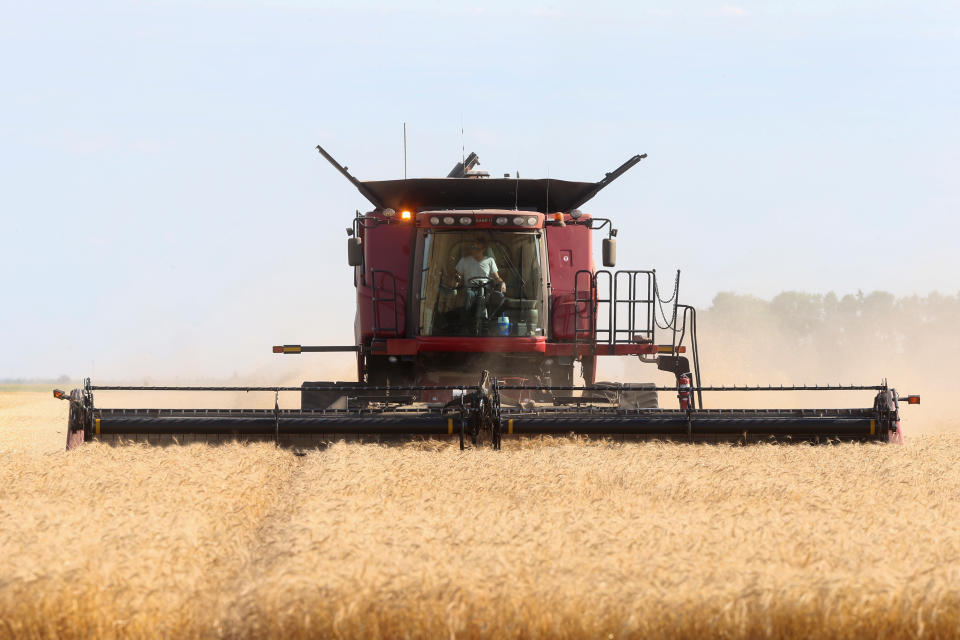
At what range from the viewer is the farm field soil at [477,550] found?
160 inches

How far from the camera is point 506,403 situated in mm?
9734

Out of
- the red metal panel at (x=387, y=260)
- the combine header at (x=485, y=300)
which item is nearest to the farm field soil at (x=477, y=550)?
the combine header at (x=485, y=300)

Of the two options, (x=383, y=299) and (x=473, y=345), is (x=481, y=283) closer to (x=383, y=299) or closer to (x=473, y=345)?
(x=473, y=345)

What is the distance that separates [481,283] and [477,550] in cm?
633

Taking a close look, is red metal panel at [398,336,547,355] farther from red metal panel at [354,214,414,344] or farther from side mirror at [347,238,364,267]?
side mirror at [347,238,364,267]

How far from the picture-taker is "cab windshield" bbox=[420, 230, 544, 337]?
35.5ft

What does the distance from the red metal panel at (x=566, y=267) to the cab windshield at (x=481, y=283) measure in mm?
252

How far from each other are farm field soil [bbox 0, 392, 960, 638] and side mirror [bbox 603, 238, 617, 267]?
3.93 meters

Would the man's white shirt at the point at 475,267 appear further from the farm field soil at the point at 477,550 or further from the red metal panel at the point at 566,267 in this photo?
the farm field soil at the point at 477,550

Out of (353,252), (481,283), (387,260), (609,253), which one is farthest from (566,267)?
(353,252)

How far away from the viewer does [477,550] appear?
4.68 metres

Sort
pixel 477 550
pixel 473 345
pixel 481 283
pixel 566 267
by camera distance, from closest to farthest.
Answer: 1. pixel 477 550
2. pixel 473 345
3. pixel 481 283
4. pixel 566 267

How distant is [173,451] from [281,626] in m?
4.40

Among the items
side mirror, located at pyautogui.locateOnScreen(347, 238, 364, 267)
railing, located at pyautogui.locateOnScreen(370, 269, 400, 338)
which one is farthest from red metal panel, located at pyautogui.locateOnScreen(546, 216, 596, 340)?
side mirror, located at pyautogui.locateOnScreen(347, 238, 364, 267)
